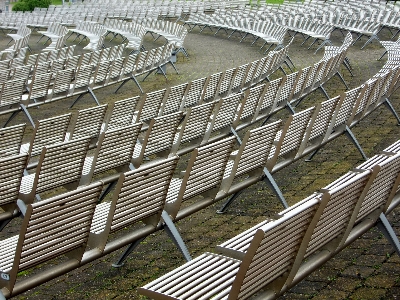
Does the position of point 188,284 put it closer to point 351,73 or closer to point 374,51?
point 351,73

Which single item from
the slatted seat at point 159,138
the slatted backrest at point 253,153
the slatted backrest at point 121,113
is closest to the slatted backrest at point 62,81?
the slatted backrest at point 121,113

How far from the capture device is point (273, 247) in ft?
10.6

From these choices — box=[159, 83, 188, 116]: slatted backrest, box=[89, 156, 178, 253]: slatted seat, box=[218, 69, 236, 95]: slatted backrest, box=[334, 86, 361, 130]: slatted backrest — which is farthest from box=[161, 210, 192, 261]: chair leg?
box=[218, 69, 236, 95]: slatted backrest

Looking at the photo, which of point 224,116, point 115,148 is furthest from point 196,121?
point 115,148

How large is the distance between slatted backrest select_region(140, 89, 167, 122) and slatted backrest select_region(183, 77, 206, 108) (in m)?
0.73

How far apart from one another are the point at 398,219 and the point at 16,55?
13.9 metres

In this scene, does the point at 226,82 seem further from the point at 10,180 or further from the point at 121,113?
the point at 10,180

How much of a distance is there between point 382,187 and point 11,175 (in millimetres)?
2510

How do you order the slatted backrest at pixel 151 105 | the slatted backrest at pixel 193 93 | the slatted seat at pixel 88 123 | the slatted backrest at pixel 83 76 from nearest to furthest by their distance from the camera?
the slatted seat at pixel 88 123, the slatted backrest at pixel 151 105, the slatted backrest at pixel 193 93, the slatted backrest at pixel 83 76

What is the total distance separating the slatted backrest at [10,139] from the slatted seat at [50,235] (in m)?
2.43

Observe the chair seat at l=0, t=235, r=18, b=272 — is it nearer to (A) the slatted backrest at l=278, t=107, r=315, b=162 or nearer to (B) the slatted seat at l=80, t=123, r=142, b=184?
(B) the slatted seat at l=80, t=123, r=142, b=184

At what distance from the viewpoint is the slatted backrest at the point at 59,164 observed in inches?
212

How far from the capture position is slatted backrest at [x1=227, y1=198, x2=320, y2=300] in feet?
10.0

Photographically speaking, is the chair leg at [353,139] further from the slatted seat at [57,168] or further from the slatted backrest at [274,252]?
the slatted backrest at [274,252]
